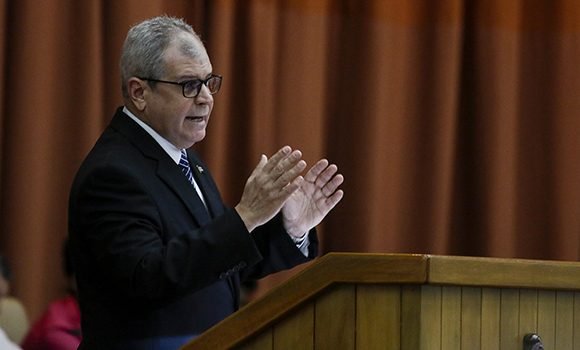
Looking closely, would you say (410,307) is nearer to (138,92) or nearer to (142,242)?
(142,242)

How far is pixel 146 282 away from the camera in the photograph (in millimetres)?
2061

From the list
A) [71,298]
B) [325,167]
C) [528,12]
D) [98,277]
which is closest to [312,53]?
[528,12]

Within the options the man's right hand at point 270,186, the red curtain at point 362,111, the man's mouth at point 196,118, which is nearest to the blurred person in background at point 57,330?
the red curtain at point 362,111

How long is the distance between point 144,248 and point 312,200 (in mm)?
431

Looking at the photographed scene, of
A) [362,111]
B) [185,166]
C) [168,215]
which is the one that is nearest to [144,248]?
[168,215]

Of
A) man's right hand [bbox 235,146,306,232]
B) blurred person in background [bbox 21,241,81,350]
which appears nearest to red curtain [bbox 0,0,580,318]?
blurred person in background [bbox 21,241,81,350]

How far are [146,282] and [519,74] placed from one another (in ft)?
9.12

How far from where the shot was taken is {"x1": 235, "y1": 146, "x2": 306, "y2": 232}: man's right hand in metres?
2.06

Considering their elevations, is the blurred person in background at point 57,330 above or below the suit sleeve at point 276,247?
below

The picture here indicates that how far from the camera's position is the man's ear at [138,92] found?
234 centimetres

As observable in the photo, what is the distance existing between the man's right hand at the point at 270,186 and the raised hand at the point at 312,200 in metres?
0.27

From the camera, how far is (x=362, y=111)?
4270 mm

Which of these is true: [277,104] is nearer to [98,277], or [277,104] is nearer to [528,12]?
[528,12]

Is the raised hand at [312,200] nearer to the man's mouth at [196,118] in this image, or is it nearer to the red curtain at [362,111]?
the man's mouth at [196,118]
